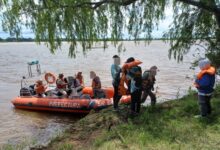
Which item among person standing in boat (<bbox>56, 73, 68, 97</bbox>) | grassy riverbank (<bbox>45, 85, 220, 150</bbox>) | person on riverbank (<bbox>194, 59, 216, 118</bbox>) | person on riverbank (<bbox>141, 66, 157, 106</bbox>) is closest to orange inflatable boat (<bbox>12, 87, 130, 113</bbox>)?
person standing in boat (<bbox>56, 73, 68, 97</bbox>)

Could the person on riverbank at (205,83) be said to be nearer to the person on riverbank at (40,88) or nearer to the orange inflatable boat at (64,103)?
the orange inflatable boat at (64,103)

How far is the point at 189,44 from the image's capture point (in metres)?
9.34

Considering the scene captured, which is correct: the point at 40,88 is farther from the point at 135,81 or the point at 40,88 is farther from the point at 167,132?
the point at 167,132

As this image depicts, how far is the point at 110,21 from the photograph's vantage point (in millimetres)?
8438

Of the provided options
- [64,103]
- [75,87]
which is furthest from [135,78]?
[75,87]

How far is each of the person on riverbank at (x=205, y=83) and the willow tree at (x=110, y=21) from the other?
6.18ft

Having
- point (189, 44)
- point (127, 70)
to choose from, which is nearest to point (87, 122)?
point (127, 70)

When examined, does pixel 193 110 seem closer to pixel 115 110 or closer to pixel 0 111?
pixel 115 110

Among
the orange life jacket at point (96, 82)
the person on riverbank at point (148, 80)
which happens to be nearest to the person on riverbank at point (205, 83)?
the person on riverbank at point (148, 80)

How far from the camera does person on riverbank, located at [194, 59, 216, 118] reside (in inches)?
272

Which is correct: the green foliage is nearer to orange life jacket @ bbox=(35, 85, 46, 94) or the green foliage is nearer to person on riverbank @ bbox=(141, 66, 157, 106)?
person on riverbank @ bbox=(141, 66, 157, 106)

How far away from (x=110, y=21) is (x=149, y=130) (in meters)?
2.96

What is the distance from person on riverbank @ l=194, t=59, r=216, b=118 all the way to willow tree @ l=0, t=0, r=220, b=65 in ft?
6.18

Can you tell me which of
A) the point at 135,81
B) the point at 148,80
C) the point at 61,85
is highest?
the point at 135,81
